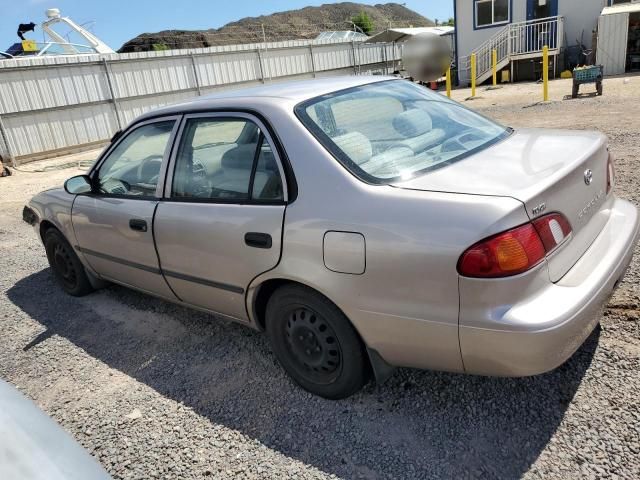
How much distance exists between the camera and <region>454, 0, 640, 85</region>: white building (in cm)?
1856

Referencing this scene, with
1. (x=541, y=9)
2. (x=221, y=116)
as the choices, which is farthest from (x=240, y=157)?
(x=541, y=9)

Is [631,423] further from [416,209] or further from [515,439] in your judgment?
[416,209]

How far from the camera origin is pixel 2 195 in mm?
10266

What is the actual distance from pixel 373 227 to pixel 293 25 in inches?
3336

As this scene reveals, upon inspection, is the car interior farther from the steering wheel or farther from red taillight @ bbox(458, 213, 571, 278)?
the steering wheel

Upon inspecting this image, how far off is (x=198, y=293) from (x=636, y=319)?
267 cm

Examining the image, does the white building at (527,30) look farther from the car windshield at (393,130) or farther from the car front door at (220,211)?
the car front door at (220,211)

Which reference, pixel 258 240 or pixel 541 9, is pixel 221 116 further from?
pixel 541 9

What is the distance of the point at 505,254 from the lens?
1.97 metres

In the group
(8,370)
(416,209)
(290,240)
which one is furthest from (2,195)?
(416,209)

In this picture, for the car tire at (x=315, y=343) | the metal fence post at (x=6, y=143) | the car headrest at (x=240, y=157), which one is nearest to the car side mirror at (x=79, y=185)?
the car headrest at (x=240, y=157)

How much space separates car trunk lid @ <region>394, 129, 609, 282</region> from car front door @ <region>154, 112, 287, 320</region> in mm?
795

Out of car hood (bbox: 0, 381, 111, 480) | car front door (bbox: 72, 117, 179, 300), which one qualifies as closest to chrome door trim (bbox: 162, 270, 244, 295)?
car front door (bbox: 72, 117, 179, 300)

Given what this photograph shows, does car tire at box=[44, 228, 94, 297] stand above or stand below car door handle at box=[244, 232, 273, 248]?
below
